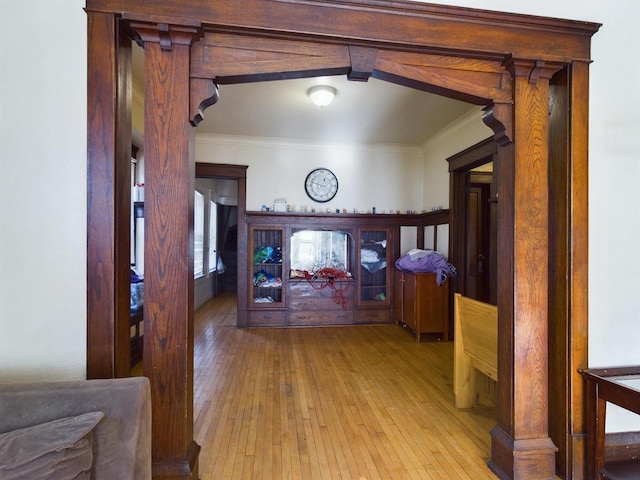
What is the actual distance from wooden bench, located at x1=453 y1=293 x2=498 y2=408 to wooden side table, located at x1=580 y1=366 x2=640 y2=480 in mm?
502

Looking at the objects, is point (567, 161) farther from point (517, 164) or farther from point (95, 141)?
point (95, 141)

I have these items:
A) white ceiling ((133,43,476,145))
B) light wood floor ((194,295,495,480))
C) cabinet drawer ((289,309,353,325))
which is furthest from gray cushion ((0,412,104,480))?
cabinet drawer ((289,309,353,325))

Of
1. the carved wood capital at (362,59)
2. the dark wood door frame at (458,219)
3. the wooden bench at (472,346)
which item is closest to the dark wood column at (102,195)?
the carved wood capital at (362,59)

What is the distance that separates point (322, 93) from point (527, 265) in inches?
92.0

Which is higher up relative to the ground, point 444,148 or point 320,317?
point 444,148

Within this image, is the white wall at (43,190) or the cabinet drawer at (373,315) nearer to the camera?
the white wall at (43,190)

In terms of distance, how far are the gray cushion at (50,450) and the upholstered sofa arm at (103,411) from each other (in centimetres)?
4

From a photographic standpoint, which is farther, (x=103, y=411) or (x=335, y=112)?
(x=335, y=112)

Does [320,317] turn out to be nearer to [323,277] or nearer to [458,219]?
[323,277]

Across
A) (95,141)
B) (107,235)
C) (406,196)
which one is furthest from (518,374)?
(406,196)

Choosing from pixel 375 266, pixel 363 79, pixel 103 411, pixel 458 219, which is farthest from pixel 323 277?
pixel 103 411

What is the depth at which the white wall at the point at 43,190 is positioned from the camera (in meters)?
1.33

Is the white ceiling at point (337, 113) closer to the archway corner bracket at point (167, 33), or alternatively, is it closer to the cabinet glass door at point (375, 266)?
the cabinet glass door at point (375, 266)

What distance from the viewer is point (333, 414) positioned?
7.43 feet
